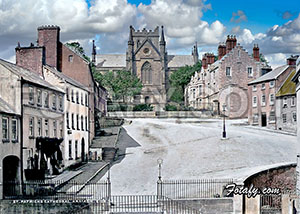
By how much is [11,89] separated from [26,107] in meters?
1.68

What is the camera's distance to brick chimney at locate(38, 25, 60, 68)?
46.8 m

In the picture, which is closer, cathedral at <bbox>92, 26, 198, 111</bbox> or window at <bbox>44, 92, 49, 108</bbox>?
window at <bbox>44, 92, 49, 108</bbox>

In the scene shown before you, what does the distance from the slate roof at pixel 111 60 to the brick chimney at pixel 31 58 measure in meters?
90.6

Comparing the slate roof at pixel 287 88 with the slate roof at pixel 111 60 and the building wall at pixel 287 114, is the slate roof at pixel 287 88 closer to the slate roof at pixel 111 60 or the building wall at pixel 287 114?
the building wall at pixel 287 114

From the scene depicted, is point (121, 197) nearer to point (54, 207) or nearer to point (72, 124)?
point (54, 207)

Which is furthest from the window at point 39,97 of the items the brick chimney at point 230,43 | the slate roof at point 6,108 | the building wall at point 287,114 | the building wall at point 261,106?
the brick chimney at point 230,43

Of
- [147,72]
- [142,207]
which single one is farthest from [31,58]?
[147,72]

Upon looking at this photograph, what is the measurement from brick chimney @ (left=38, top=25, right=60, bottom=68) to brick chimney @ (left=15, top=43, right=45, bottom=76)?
5435 mm

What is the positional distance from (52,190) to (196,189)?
912 centimetres

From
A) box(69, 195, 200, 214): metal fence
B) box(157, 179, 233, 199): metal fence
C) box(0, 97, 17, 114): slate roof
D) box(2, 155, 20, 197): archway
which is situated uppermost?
box(0, 97, 17, 114): slate roof

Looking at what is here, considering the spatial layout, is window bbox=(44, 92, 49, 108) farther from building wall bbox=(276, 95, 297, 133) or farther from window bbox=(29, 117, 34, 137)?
building wall bbox=(276, 95, 297, 133)

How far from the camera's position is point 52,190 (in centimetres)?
2977

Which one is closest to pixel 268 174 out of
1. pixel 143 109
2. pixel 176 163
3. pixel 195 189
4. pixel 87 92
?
pixel 195 189

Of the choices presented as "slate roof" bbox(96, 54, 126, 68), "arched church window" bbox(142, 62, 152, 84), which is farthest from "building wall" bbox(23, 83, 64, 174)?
"slate roof" bbox(96, 54, 126, 68)
